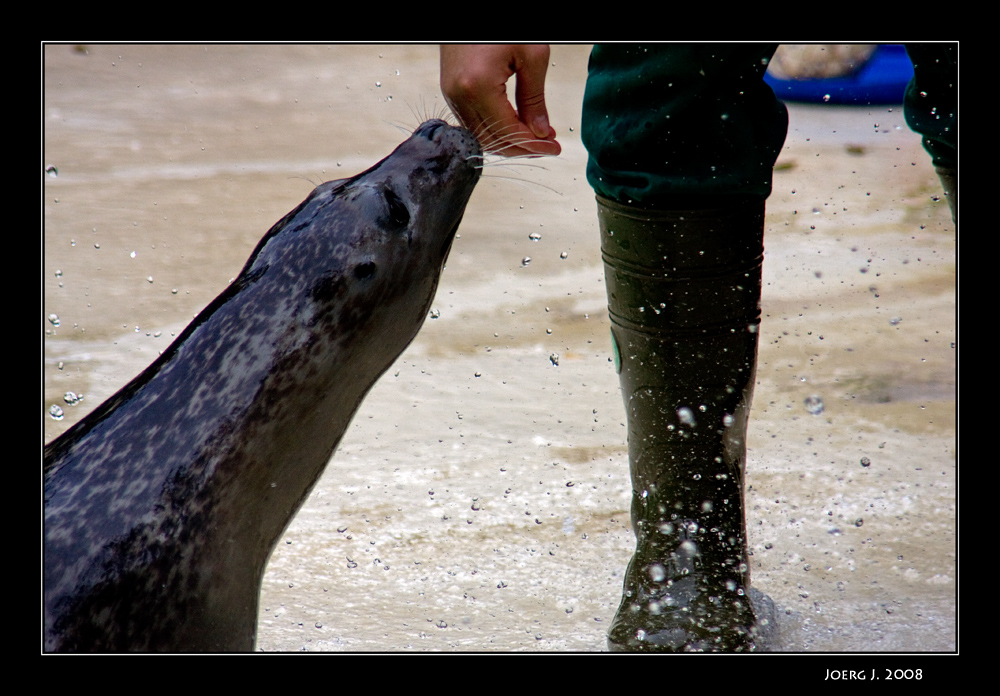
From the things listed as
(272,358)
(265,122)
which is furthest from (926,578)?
(265,122)

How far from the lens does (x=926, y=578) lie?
2127mm

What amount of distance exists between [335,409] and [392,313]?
193mm

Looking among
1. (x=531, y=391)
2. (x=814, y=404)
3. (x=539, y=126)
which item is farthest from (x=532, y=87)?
(x=814, y=404)

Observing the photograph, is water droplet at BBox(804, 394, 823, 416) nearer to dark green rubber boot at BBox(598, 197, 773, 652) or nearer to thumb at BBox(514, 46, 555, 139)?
dark green rubber boot at BBox(598, 197, 773, 652)

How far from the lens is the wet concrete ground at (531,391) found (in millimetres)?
2078

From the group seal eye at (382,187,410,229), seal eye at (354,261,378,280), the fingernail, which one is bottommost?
seal eye at (354,261,378,280)

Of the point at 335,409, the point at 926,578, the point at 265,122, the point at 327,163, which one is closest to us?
the point at 335,409

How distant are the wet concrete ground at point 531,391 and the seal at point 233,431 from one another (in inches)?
19.4

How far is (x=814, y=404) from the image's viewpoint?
2945mm

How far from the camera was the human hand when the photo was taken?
1867mm

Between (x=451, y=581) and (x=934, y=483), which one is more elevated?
(x=934, y=483)

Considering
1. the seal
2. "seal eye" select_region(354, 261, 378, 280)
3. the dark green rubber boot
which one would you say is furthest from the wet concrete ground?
"seal eye" select_region(354, 261, 378, 280)

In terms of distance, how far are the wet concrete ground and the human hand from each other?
52cm

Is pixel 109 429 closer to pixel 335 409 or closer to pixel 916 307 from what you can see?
pixel 335 409
